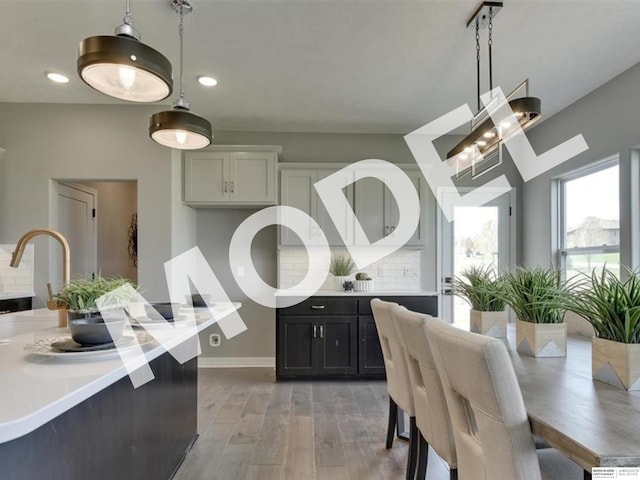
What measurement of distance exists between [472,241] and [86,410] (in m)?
4.30

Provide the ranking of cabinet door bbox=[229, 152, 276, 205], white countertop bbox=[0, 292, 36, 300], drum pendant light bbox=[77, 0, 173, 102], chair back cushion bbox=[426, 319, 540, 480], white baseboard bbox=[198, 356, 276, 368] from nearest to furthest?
chair back cushion bbox=[426, 319, 540, 480] < drum pendant light bbox=[77, 0, 173, 102] < white countertop bbox=[0, 292, 36, 300] < cabinet door bbox=[229, 152, 276, 205] < white baseboard bbox=[198, 356, 276, 368]

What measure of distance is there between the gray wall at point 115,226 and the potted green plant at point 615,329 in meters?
4.95

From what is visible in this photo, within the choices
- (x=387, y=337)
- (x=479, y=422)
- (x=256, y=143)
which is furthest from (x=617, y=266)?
(x=256, y=143)

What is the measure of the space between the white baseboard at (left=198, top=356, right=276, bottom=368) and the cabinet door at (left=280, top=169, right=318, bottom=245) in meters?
1.47

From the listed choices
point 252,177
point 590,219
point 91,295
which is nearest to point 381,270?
point 252,177

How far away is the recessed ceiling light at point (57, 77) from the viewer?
3199mm

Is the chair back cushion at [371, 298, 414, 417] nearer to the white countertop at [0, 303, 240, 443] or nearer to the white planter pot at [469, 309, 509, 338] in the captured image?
the white planter pot at [469, 309, 509, 338]

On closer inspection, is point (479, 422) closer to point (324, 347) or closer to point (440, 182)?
point (324, 347)

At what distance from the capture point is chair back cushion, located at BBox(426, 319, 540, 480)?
1.05 m

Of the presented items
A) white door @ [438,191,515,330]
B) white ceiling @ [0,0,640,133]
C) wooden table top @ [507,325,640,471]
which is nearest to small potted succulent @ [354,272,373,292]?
white door @ [438,191,515,330]

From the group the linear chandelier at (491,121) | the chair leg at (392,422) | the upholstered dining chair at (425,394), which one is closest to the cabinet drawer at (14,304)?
the chair leg at (392,422)

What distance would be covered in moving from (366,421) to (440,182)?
289 cm

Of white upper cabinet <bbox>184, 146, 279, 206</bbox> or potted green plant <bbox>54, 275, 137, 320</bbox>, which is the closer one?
potted green plant <bbox>54, 275, 137, 320</bbox>

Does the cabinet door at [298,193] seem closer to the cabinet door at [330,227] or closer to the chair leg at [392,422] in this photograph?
the cabinet door at [330,227]
